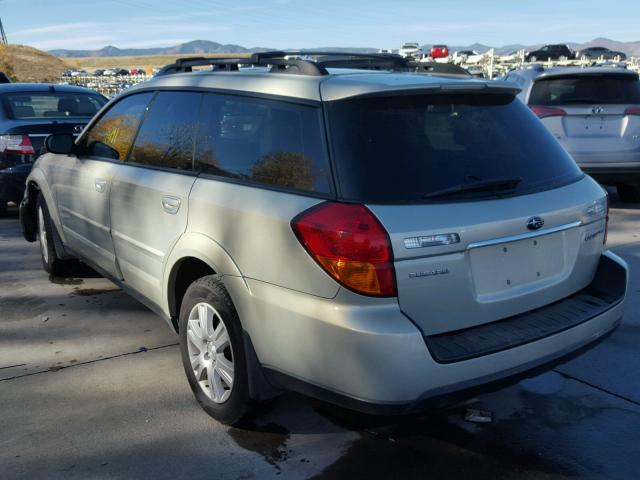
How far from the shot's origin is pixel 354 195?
8.80 feet

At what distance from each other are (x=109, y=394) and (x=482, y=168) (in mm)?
2335

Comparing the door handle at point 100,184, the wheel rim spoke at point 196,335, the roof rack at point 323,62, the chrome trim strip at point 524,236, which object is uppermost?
the roof rack at point 323,62

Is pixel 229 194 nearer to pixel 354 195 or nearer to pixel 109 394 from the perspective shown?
pixel 354 195

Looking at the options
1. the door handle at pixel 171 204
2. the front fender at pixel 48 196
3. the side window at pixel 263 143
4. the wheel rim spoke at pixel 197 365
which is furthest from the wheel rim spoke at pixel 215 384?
the front fender at pixel 48 196

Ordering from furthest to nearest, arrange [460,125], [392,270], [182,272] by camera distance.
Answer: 1. [182,272]
2. [460,125]
3. [392,270]

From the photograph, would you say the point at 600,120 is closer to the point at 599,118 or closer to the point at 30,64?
the point at 599,118

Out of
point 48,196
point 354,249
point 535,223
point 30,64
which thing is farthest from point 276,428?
point 30,64

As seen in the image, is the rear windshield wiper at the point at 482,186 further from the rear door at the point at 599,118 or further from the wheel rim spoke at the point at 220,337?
the rear door at the point at 599,118

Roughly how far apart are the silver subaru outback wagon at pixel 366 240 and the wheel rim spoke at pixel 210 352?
0.01 metres

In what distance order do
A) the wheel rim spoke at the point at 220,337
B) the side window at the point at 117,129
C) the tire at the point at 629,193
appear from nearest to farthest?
1. the wheel rim spoke at the point at 220,337
2. the side window at the point at 117,129
3. the tire at the point at 629,193

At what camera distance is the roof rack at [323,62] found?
3.64 meters

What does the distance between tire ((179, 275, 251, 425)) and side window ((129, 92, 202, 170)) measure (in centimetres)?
75

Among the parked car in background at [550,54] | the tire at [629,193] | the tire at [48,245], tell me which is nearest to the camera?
the tire at [48,245]

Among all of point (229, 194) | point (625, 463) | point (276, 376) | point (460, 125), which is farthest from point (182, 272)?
point (625, 463)
